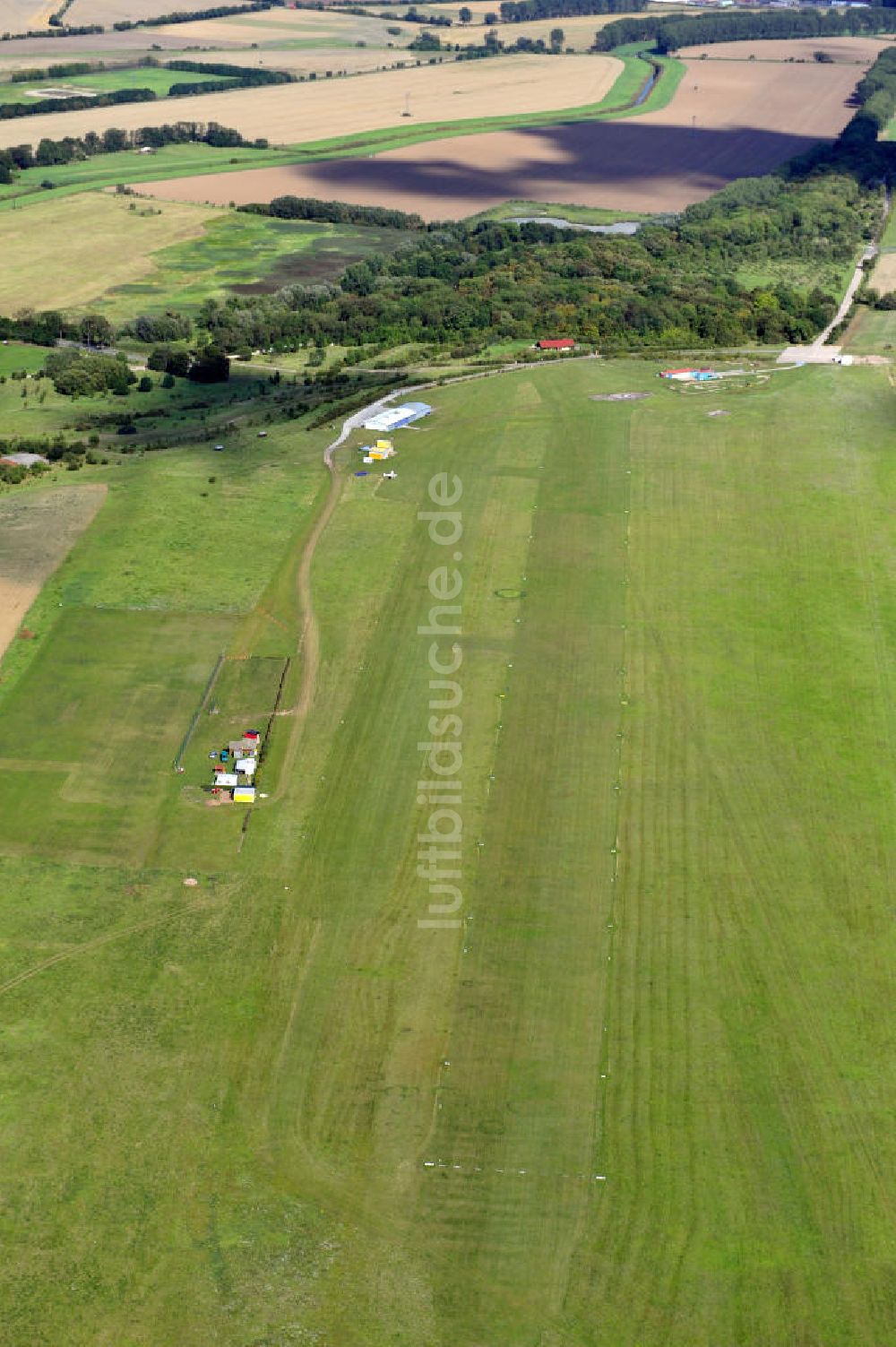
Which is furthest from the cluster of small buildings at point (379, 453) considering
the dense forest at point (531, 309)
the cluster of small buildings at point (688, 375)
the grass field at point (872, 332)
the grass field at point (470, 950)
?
the grass field at point (872, 332)

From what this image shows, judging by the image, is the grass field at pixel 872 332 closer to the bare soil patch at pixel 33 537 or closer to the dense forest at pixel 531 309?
the dense forest at pixel 531 309

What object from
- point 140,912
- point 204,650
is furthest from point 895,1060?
point 204,650

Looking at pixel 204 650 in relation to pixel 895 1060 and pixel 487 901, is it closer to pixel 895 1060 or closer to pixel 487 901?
pixel 487 901

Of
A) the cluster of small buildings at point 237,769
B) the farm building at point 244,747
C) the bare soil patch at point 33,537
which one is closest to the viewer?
the cluster of small buildings at point 237,769

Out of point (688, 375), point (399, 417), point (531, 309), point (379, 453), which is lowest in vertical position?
point (688, 375)

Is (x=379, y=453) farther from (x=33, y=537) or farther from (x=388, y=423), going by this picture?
(x=33, y=537)

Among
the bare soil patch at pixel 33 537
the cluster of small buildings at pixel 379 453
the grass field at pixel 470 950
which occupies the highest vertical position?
the bare soil patch at pixel 33 537

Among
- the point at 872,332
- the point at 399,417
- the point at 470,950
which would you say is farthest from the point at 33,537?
the point at 872,332
